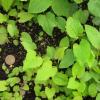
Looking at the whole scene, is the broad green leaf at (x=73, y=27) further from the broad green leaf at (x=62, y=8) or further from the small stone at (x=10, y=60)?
the small stone at (x=10, y=60)

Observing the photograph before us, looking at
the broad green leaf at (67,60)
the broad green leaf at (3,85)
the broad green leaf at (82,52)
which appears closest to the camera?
the broad green leaf at (82,52)

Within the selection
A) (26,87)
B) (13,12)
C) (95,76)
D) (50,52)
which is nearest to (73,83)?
(95,76)

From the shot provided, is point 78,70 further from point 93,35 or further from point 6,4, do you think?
point 6,4

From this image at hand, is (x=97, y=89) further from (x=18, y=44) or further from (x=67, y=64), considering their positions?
(x=18, y=44)

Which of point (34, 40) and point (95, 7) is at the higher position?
point (95, 7)

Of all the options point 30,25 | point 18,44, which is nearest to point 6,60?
point 18,44

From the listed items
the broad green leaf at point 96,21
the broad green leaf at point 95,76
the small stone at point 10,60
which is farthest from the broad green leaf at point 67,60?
the small stone at point 10,60
